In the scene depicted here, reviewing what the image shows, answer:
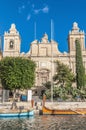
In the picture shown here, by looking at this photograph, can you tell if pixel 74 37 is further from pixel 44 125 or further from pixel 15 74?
pixel 44 125

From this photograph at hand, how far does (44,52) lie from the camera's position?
65.1 meters

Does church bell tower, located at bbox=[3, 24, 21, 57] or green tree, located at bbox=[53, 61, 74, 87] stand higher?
church bell tower, located at bbox=[3, 24, 21, 57]

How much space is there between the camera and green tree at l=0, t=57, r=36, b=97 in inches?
1806

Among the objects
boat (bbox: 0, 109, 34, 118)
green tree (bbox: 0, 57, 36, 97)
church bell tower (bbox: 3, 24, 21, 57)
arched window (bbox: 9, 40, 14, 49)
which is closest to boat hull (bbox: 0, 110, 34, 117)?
boat (bbox: 0, 109, 34, 118)

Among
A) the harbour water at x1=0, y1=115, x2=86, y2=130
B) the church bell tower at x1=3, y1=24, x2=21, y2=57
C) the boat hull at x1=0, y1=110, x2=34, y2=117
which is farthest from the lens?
the church bell tower at x1=3, y1=24, x2=21, y2=57

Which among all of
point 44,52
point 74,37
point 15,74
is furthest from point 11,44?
point 15,74

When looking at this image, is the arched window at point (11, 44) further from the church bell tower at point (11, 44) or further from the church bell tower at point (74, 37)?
the church bell tower at point (74, 37)

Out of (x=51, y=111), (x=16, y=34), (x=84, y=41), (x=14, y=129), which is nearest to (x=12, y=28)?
(x=16, y=34)

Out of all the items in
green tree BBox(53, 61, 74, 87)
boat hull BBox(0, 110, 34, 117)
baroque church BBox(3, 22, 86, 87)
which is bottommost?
boat hull BBox(0, 110, 34, 117)

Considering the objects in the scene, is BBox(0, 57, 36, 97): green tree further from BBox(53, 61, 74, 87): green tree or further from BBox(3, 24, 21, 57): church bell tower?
BBox(3, 24, 21, 57): church bell tower

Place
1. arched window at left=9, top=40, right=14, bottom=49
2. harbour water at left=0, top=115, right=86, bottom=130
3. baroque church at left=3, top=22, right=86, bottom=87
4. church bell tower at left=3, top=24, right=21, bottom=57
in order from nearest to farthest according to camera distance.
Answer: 1. harbour water at left=0, top=115, right=86, bottom=130
2. baroque church at left=3, top=22, right=86, bottom=87
3. church bell tower at left=3, top=24, right=21, bottom=57
4. arched window at left=9, top=40, right=14, bottom=49

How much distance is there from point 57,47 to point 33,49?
6105 millimetres

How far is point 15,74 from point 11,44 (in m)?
21.6

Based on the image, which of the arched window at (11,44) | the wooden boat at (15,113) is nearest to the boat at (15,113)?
the wooden boat at (15,113)
